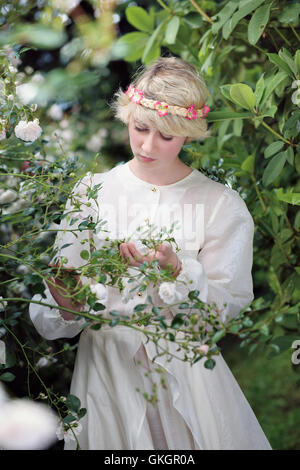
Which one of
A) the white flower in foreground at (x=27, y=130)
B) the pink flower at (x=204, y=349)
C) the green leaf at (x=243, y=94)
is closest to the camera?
the pink flower at (x=204, y=349)

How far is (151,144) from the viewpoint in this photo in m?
1.42

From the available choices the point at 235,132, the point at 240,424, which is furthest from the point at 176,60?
the point at 240,424

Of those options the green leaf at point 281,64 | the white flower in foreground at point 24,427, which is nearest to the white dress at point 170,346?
the green leaf at point 281,64

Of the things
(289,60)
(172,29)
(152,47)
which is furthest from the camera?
(152,47)

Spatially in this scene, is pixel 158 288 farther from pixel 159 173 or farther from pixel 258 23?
pixel 258 23

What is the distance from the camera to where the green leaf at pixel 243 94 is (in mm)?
1516

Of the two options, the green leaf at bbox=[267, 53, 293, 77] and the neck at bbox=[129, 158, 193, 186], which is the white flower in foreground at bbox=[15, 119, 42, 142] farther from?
the green leaf at bbox=[267, 53, 293, 77]

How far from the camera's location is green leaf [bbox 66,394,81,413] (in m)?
1.29

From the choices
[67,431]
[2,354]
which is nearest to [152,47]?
[2,354]

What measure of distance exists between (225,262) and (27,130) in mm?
624

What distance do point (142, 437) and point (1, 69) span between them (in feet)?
3.76

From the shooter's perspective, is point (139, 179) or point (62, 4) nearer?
point (139, 179)

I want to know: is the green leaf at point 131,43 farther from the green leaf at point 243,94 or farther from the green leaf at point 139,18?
the green leaf at point 243,94

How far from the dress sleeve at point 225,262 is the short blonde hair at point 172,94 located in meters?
0.24
